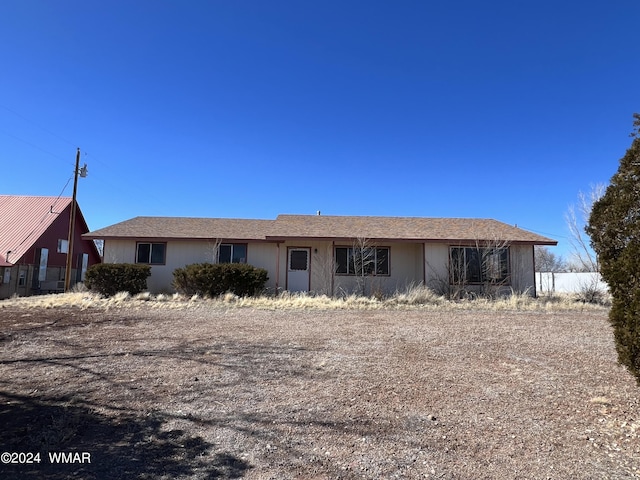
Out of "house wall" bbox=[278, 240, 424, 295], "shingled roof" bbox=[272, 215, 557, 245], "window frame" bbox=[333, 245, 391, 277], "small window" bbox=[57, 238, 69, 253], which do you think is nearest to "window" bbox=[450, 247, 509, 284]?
"shingled roof" bbox=[272, 215, 557, 245]

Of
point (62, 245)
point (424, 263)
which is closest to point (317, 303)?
point (424, 263)

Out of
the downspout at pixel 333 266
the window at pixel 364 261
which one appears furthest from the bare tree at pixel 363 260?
the downspout at pixel 333 266

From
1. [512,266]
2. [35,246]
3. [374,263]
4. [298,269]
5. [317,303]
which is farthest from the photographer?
[35,246]

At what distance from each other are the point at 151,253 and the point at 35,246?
960 cm

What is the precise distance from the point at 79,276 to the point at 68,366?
23647mm

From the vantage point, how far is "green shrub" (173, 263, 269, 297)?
14281 mm

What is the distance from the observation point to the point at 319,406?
4293 millimetres

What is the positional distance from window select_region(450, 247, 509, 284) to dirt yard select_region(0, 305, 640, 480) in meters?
7.42

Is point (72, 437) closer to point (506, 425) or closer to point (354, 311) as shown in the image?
point (506, 425)

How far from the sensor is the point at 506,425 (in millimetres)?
3859

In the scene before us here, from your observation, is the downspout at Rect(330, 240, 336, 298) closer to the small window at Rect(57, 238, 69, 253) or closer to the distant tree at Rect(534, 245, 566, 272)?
the small window at Rect(57, 238, 69, 253)

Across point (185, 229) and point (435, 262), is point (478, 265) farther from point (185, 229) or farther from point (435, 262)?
point (185, 229)

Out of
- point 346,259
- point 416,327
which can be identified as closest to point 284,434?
point 416,327

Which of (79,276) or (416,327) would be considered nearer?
(416,327)
